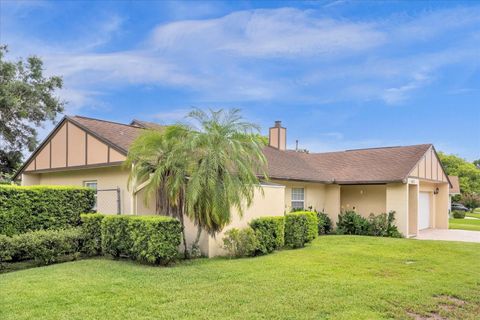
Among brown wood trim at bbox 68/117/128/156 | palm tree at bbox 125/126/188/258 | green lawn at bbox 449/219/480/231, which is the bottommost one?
green lawn at bbox 449/219/480/231

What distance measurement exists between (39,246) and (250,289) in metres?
5.94

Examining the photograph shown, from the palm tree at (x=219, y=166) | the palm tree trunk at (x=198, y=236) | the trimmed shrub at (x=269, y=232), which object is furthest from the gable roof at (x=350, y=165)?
the palm tree trunk at (x=198, y=236)

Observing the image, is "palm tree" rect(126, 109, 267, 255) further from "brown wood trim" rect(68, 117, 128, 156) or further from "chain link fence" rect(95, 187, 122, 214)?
"chain link fence" rect(95, 187, 122, 214)

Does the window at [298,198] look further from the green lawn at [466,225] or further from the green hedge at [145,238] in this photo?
the green lawn at [466,225]

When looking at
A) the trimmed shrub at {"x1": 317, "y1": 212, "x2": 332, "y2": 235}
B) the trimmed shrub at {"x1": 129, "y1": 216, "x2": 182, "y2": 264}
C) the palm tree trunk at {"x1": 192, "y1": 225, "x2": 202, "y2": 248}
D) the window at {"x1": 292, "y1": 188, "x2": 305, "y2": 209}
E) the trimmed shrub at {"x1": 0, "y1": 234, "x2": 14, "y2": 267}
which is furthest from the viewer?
the trimmed shrub at {"x1": 317, "y1": 212, "x2": 332, "y2": 235}

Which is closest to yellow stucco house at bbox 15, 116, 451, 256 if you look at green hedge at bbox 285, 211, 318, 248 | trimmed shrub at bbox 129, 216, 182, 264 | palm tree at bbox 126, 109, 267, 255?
green hedge at bbox 285, 211, 318, 248

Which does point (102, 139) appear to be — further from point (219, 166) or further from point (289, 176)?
point (289, 176)

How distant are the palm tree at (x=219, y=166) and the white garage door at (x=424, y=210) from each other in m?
15.4

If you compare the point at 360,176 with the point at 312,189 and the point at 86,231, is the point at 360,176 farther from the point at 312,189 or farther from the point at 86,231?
the point at 86,231

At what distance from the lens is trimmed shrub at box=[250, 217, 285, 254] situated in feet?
37.2

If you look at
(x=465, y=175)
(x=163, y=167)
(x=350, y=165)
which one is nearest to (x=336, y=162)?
(x=350, y=165)

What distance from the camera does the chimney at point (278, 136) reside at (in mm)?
22656

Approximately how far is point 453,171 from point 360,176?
44.2m

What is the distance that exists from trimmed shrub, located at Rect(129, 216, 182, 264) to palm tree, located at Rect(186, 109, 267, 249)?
87 cm
